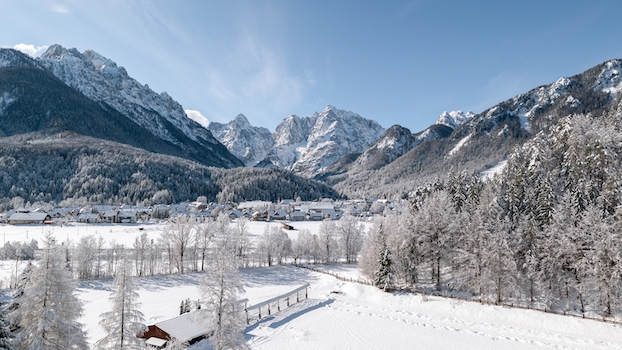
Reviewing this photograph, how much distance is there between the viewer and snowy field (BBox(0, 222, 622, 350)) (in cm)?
3030

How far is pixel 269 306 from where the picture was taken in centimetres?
3916

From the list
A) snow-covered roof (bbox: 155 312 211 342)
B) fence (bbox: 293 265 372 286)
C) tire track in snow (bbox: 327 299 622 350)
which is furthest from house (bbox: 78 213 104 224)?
tire track in snow (bbox: 327 299 622 350)

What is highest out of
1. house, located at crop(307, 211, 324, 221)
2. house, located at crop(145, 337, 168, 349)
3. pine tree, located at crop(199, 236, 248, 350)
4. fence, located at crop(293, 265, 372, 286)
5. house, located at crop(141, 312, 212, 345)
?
house, located at crop(307, 211, 324, 221)

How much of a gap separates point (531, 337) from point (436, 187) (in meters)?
44.6

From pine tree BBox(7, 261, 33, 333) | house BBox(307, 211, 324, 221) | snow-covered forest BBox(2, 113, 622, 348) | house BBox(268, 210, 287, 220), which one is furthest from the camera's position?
house BBox(307, 211, 324, 221)

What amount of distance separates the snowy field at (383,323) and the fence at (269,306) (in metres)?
1.18

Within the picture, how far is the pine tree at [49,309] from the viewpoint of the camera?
15.1 meters

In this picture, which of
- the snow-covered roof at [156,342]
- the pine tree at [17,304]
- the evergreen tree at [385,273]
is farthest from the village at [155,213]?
the pine tree at [17,304]

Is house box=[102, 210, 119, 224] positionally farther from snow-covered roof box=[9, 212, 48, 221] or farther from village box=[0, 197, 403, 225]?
snow-covered roof box=[9, 212, 48, 221]

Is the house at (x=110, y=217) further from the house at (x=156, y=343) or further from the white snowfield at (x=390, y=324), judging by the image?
the house at (x=156, y=343)

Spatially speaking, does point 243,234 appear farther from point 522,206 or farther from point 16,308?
point 16,308

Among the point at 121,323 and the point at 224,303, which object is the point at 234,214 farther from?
the point at 121,323

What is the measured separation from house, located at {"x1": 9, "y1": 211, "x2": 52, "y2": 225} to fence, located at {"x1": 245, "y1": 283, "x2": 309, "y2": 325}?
413ft

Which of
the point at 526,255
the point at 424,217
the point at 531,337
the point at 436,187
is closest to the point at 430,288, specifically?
the point at 424,217
